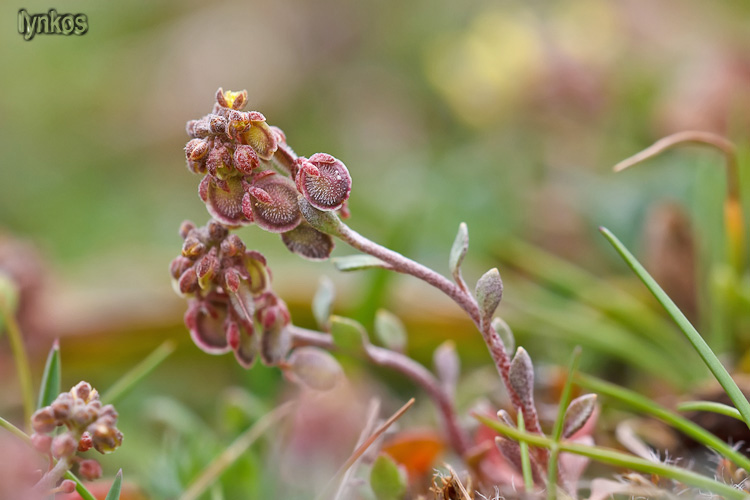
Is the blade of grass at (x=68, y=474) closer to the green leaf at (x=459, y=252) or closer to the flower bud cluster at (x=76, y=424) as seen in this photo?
the flower bud cluster at (x=76, y=424)

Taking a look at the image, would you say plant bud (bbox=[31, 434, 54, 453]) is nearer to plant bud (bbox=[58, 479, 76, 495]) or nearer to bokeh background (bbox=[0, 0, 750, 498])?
plant bud (bbox=[58, 479, 76, 495])

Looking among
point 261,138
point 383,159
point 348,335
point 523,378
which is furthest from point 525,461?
point 383,159

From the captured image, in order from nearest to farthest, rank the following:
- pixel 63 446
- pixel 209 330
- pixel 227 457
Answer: pixel 63 446 < pixel 209 330 < pixel 227 457

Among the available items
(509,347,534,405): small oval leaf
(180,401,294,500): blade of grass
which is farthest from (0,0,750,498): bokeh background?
(509,347,534,405): small oval leaf

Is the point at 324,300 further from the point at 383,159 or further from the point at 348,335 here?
the point at 383,159

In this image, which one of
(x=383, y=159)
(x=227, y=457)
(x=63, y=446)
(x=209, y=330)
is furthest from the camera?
(x=383, y=159)

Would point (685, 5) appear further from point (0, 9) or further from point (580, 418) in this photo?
point (0, 9)

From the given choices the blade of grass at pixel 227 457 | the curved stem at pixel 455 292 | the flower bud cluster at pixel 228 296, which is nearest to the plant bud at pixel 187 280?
the flower bud cluster at pixel 228 296
